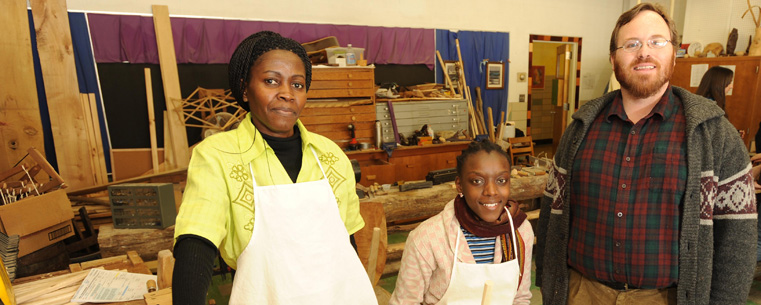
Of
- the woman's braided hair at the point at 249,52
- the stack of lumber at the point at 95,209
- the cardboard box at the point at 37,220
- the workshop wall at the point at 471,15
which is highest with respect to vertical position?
the workshop wall at the point at 471,15

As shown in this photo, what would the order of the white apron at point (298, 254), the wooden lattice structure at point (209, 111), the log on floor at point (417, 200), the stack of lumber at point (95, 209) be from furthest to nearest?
1. the wooden lattice structure at point (209, 111)
2. the stack of lumber at point (95, 209)
3. the log on floor at point (417, 200)
4. the white apron at point (298, 254)

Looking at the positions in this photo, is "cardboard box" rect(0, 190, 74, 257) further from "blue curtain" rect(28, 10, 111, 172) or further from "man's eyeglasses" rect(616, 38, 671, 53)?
"man's eyeglasses" rect(616, 38, 671, 53)

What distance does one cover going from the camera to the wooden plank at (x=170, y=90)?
5359 mm

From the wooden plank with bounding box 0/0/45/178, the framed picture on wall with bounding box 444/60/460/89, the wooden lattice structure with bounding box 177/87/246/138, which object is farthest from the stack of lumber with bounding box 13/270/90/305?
the framed picture on wall with bounding box 444/60/460/89

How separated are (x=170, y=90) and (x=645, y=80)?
5598mm

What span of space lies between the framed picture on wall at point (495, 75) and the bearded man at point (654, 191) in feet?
20.5

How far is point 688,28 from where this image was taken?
7.57 metres

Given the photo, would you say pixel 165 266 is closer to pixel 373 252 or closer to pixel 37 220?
pixel 373 252

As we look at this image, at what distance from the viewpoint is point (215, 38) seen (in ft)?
18.7

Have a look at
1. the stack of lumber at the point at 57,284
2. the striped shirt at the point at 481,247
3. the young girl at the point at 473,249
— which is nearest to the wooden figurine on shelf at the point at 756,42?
the young girl at the point at 473,249

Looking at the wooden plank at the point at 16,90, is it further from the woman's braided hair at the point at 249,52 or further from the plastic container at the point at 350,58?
the woman's braided hair at the point at 249,52

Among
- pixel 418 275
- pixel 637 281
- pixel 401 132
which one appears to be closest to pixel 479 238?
pixel 418 275

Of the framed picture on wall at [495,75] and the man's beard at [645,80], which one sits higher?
the framed picture on wall at [495,75]

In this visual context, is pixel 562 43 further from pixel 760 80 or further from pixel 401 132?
pixel 401 132
